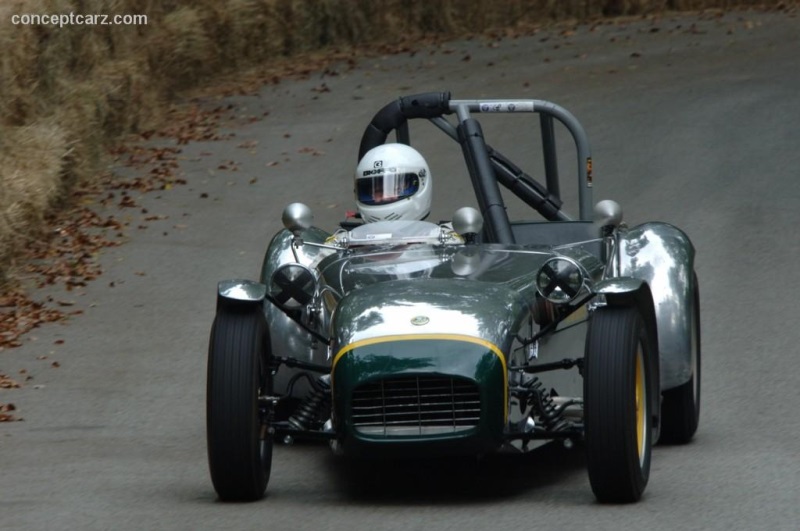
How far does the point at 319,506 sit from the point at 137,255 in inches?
319

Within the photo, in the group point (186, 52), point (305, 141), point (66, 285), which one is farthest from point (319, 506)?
point (186, 52)

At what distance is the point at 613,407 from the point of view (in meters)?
6.55

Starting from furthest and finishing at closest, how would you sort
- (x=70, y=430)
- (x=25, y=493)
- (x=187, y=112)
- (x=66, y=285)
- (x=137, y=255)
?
(x=187, y=112) → (x=137, y=255) → (x=66, y=285) → (x=70, y=430) → (x=25, y=493)

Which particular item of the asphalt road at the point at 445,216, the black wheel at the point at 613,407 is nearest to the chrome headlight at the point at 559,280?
the black wheel at the point at 613,407

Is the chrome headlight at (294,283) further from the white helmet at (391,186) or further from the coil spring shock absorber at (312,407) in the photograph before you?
the white helmet at (391,186)

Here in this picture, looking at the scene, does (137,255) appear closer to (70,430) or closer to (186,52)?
(70,430)

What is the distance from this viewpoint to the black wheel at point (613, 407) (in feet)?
21.4

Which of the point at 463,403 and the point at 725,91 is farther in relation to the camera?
the point at 725,91

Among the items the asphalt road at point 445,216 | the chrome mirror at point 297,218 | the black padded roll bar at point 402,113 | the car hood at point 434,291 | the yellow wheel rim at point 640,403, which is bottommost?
the asphalt road at point 445,216

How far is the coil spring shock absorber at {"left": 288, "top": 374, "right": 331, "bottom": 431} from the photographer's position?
7027 mm

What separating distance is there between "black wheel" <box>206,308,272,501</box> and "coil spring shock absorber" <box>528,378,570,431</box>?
4.00 feet

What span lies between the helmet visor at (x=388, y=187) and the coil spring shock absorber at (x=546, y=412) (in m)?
2.01

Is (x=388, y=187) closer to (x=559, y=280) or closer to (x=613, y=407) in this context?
(x=559, y=280)

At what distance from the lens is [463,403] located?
6629mm
